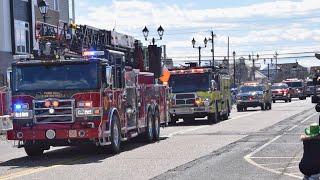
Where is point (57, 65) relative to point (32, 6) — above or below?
below

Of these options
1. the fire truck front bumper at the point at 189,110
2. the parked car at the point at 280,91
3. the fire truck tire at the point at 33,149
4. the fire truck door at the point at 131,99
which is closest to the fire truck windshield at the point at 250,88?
the fire truck front bumper at the point at 189,110

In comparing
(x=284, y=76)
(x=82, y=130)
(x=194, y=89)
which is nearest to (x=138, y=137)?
(x=82, y=130)

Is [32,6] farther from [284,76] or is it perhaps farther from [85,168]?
[284,76]

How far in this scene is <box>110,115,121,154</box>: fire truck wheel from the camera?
16344 millimetres

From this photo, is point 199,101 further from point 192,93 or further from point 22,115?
point 22,115

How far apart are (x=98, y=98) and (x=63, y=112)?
0.94 m

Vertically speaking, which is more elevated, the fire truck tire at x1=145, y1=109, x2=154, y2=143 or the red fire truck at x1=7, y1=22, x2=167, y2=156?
the red fire truck at x1=7, y1=22, x2=167, y2=156

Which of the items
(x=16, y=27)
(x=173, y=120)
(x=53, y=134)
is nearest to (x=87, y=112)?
(x=53, y=134)

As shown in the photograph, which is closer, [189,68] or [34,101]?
[34,101]

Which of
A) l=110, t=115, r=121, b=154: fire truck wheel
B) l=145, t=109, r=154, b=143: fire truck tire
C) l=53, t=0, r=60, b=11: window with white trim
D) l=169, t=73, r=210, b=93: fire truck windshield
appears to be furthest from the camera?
l=53, t=0, r=60, b=11: window with white trim

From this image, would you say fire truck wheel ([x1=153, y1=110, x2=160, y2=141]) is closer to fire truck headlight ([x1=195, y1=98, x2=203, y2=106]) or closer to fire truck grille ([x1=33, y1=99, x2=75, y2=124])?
fire truck grille ([x1=33, y1=99, x2=75, y2=124])

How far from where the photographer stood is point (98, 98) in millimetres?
15523

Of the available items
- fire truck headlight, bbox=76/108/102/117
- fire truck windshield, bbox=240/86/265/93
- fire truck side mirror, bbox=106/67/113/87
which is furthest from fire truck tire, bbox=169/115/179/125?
fire truck headlight, bbox=76/108/102/117

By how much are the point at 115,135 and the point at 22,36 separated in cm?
2712
